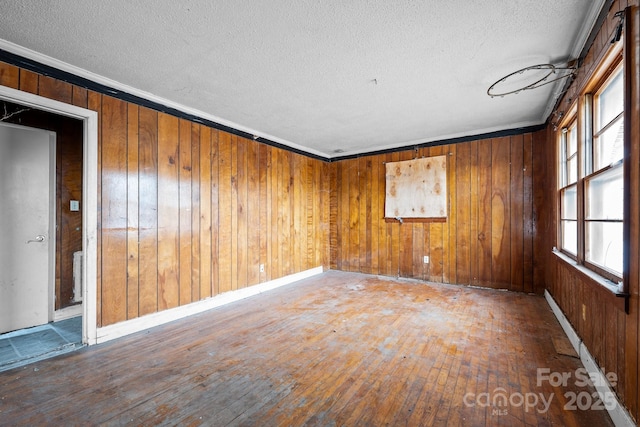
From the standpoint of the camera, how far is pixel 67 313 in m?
3.21

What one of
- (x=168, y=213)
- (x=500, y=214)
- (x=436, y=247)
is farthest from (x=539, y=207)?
(x=168, y=213)

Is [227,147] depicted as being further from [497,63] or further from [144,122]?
[497,63]

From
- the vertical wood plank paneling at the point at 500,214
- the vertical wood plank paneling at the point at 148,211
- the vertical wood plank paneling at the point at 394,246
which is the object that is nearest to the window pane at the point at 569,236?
the vertical wood plank paneling at the point at 500,214

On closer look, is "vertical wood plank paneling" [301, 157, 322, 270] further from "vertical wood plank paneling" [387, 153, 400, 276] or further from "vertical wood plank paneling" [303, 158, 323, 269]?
"vertical wood plank paneling" [387, 153, 400, 276]

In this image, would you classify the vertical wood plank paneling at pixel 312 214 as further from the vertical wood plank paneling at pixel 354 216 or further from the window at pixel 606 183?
the window at pixel 606 183

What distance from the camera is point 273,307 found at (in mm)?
3533

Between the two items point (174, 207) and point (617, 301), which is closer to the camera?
point (617, 301)

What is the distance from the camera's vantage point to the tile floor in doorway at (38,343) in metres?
2.24

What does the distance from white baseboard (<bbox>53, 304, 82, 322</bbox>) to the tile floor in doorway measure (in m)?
0.09

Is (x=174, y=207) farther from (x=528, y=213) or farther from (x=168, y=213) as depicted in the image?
(x=528, y=213)

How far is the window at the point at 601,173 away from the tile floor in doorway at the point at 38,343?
4135 millimetres

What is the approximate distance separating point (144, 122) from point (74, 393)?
94.7 inches

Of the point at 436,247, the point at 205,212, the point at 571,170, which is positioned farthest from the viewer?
the point at 436,247

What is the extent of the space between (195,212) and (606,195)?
379 cm
